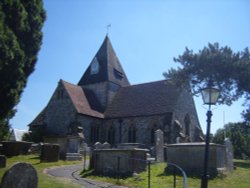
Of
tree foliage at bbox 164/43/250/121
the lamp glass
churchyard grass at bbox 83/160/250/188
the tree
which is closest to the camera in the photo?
the lamp glass

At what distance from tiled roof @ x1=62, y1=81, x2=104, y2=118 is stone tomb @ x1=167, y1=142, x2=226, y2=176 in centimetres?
1790

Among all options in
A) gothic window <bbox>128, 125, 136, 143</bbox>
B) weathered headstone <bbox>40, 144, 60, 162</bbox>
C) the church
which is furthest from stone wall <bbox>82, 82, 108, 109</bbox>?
weathered headstone <bbox>40, 144, 60, 162</bbox>

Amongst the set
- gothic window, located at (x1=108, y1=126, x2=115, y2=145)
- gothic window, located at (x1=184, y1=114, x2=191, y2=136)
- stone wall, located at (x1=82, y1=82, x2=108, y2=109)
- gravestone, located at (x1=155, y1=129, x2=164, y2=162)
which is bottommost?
gravestone, located at (x1=155, y1=129, x2=164, y2=162)

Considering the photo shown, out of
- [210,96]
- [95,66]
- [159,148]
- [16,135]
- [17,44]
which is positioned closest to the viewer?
A: [210,96]

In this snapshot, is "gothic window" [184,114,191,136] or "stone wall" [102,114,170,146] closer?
"stone wall" [102,114,170,146]

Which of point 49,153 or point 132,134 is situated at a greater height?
point 132,134

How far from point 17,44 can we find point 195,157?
31.8ft

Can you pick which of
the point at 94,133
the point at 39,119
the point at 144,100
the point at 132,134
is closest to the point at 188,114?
the point at 144,100

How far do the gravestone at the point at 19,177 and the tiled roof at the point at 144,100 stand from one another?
22322 millimetres

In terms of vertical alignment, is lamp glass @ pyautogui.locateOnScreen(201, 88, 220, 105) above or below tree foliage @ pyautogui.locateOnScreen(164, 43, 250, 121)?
below

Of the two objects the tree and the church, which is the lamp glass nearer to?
the tree

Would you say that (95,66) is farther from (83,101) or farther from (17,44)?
(17,44)

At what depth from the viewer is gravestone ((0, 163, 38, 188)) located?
9.28 meters

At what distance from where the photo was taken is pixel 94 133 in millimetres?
34938
